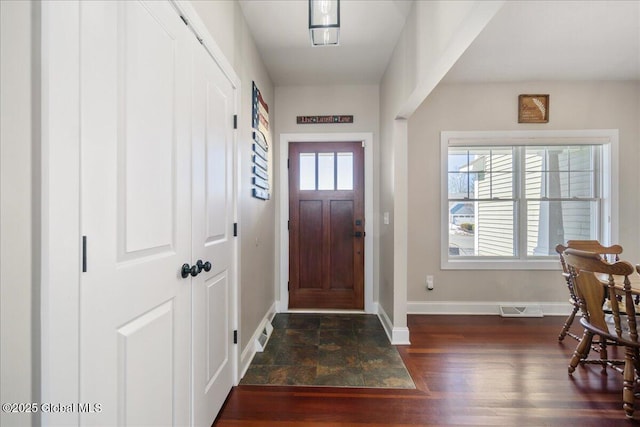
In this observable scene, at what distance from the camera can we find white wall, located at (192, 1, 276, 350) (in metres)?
1.79

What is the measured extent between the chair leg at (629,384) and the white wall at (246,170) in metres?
2.49

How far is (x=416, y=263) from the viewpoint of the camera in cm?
345

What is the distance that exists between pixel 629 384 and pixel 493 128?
2668 millimetres

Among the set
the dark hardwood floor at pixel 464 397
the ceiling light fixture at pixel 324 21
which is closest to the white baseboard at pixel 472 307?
the dark hardwood floor at pixel 464 397

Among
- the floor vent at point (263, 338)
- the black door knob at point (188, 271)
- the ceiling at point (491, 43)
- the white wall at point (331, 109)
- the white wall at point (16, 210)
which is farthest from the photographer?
the white wall at point (331, 109)

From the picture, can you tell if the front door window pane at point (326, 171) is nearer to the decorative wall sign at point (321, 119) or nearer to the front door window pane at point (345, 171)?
the front door window pane at point (345, 171)

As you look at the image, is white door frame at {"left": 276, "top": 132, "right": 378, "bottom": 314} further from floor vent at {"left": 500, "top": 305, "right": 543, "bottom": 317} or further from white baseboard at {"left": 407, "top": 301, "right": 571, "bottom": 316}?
floor vent at {"left": 500, "top": 305, "right": 543, "bottom": 317}

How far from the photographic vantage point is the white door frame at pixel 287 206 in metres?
3.42

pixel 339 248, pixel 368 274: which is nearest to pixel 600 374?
pixel 368 274

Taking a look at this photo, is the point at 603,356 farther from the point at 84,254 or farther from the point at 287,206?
the point at 84,254

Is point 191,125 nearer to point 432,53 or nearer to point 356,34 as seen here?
point 432,53

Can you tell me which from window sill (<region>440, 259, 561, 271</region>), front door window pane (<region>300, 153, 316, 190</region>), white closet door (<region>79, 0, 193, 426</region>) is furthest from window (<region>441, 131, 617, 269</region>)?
white closet door (<region>79, 0, 193, 426</region>)

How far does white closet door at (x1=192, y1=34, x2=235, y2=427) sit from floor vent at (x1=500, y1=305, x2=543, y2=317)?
312cm

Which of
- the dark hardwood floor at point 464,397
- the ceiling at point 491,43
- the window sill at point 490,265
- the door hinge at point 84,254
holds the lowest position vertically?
the dark hardwood floor at point 464,397
